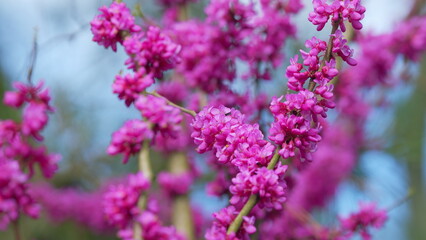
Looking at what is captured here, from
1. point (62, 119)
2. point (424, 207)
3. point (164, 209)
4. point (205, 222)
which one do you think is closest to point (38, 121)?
point (205, 222)

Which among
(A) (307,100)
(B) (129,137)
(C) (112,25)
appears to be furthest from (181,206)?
(A) (307,100)

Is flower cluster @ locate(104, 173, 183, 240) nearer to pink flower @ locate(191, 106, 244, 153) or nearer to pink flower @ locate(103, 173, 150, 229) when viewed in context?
pink flower @ locate(103, 173, 150, 229)

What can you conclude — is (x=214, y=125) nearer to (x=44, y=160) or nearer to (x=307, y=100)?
(x=307, y=100)

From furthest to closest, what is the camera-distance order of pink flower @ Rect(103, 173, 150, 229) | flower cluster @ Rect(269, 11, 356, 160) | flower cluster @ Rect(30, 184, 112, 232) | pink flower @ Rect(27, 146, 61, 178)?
flower cluster @ Rect(30, 184, 112, 232) → pink flower @ Rect(27, 146, 61, 178) → pink flower @ Rect(103, 173, 150, 229) → flower cluster @ Rect(269, 11, 356, 160)

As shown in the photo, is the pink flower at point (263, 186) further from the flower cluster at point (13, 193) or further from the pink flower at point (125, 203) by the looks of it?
the flower cluster at point (13, 193)

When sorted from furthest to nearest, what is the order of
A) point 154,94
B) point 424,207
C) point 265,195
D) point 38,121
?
point 424,207, point 38,121, point 154,94, point 265,195

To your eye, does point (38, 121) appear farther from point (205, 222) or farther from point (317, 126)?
point (205, 222)

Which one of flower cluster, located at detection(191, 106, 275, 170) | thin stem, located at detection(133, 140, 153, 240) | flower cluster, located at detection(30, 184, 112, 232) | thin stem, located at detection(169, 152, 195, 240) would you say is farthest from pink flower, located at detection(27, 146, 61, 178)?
flower cluster, located at detection(30, 184, 112, 232)
